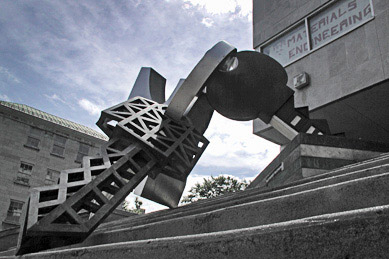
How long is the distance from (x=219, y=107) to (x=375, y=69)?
508 cm

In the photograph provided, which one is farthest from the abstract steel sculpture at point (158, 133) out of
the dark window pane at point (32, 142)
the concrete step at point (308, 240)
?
the dark window pane at point (32, 142)

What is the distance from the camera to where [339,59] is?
11289mm

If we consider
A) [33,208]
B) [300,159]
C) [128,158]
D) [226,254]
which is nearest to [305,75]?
[300,159]

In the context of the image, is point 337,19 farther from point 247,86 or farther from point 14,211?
point 14,211

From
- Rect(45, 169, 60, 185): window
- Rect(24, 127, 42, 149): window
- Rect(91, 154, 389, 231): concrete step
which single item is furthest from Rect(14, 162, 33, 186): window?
Rect(91, 154, 389, 231): concrete step

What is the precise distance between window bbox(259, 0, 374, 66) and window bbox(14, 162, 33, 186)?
20.2 metres

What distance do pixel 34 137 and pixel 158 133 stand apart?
69.6ft

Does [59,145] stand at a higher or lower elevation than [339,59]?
higher

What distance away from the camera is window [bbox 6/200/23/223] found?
22.1 m

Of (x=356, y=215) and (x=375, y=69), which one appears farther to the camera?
(x=375, y=69)

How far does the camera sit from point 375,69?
10016 mm

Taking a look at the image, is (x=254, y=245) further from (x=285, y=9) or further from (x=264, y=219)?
(x=285, y=9)

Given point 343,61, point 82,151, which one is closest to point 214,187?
point 82,151

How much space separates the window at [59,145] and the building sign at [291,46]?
2048 cm
